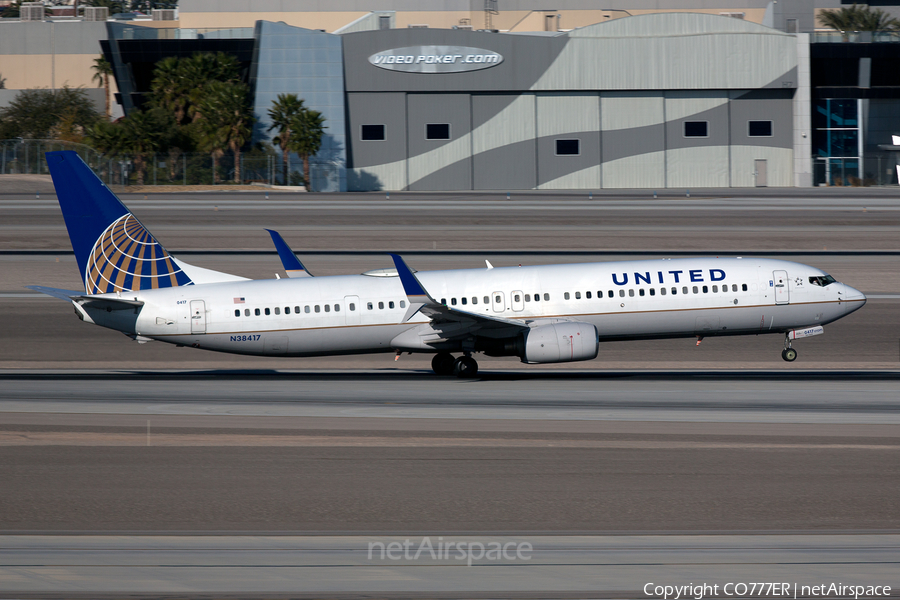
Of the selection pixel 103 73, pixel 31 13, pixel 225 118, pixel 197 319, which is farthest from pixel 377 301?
pixel 31 13

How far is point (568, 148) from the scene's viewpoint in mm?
93750

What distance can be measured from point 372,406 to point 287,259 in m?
10.2

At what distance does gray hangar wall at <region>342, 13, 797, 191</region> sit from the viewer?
301 feet

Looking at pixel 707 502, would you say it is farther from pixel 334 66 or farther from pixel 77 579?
pixel 334 66

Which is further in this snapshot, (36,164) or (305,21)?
(305,21)

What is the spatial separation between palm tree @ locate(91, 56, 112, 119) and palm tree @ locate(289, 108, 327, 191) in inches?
2276

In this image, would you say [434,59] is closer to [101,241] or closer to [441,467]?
[101,241]

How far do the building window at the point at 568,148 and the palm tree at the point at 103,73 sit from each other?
72.1 metres

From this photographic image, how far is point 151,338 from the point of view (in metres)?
31.6

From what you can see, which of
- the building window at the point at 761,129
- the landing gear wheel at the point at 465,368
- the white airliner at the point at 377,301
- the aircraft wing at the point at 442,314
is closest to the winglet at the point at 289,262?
the white airliner at the point at 377,301

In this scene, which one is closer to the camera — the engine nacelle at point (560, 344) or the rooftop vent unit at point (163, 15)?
the engine nacelle at point (560, 344)

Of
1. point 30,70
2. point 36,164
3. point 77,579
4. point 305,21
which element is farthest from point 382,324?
point 30,70

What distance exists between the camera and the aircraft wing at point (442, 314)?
30375 mm

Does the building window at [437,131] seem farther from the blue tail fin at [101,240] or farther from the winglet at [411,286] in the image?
the winglet at [411,286]
